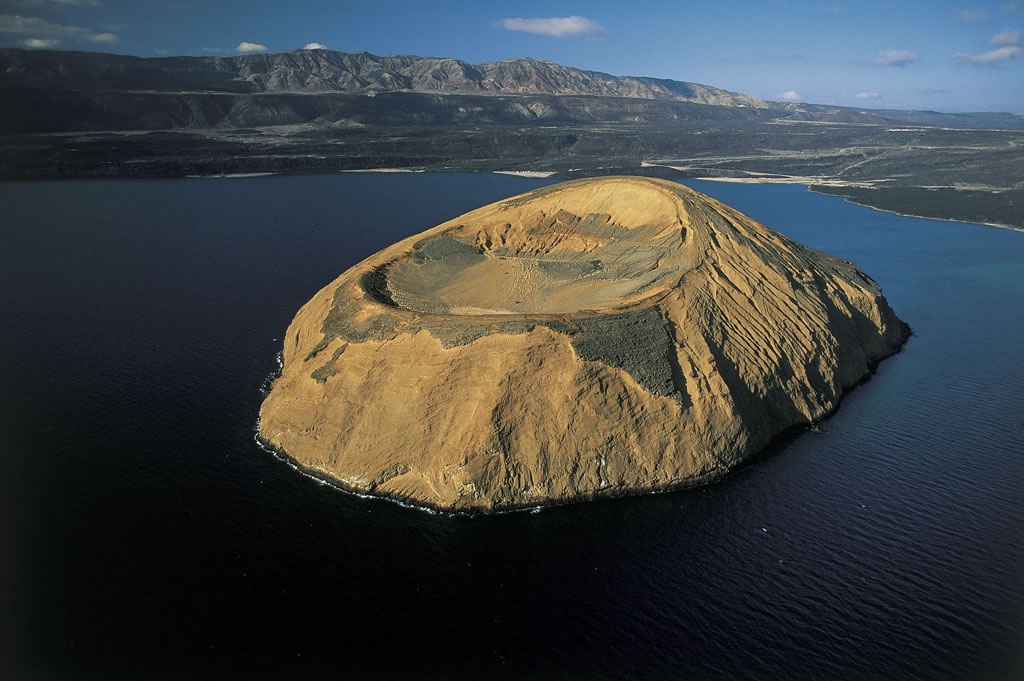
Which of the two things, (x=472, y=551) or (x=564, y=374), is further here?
(x=564, y=374)

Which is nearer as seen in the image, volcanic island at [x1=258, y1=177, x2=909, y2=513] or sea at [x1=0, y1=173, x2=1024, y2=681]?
sea at [x1=0, y1=173, x2=1024, y2=681]

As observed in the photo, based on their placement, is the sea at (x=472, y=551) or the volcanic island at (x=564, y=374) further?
the volcanic island at (x=564, y=374)

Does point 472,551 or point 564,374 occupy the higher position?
point 564,374

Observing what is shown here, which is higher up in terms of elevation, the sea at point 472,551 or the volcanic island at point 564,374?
the volcanic island at point 564,374

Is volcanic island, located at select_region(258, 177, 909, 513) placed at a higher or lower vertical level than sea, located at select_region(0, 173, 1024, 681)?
higher
